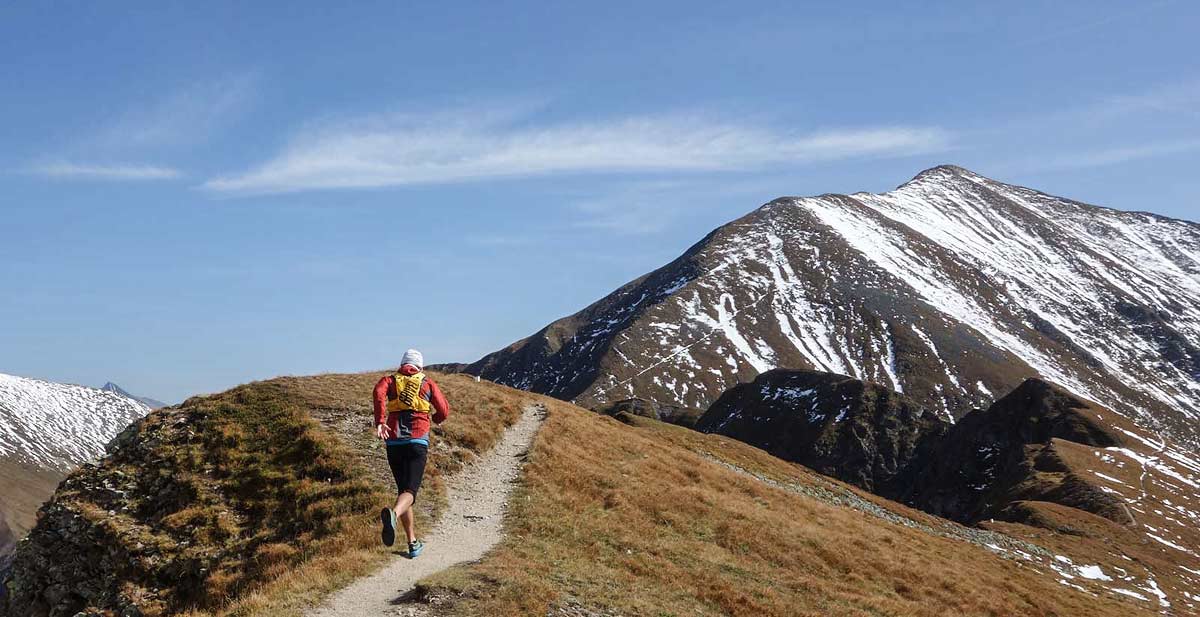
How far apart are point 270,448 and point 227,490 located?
242cm

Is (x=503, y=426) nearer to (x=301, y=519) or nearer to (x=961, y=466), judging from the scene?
(x=301, y=519)

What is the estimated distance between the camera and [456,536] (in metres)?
22.2

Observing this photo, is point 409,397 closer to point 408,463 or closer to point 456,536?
point 408,463

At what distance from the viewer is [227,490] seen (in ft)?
90.5

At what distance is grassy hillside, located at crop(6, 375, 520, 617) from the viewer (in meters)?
21.4

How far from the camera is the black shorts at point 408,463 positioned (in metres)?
18.2

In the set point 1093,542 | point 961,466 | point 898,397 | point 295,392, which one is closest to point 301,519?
point 295,392

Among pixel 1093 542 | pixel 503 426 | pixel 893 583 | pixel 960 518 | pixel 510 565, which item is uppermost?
pixel 503 426

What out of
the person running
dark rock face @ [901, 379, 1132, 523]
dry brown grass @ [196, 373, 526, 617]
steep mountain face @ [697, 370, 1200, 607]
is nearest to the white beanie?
the person running

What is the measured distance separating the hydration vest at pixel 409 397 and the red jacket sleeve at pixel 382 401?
199mm

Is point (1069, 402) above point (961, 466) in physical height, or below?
above

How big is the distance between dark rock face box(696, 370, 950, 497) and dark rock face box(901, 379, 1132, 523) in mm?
9440

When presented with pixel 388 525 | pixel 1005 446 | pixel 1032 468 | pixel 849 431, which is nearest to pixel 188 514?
pixel 388 525

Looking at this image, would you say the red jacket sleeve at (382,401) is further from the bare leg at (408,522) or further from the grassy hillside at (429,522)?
the grassy hillside at (429,522)
